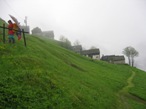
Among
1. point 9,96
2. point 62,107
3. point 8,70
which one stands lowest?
point 62,107

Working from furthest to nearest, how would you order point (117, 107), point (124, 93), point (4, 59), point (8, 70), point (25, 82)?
point (124, 93)
point (117, 107)
point (4, 59)
point (8, 70)
point (25, 82)

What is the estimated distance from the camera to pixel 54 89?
69.9ft

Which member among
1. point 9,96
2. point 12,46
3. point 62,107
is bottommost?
point 62,107

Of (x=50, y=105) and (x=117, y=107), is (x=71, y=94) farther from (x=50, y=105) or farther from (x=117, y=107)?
(x=117, y=107)

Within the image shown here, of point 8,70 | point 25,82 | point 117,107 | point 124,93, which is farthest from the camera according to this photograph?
point 124,93

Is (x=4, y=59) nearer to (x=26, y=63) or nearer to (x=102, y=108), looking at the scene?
(x=26, y=63)

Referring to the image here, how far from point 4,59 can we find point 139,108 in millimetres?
20602

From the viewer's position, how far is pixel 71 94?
2236 cm

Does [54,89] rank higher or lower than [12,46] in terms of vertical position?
lower

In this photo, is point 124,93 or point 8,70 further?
point 124,93

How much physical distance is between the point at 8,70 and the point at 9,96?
16.3 ft

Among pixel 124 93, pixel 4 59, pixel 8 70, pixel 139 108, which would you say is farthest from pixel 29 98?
pixel 124 93

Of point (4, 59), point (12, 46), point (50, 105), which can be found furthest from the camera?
point (12, 46)

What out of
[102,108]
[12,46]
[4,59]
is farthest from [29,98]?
[12,46]
